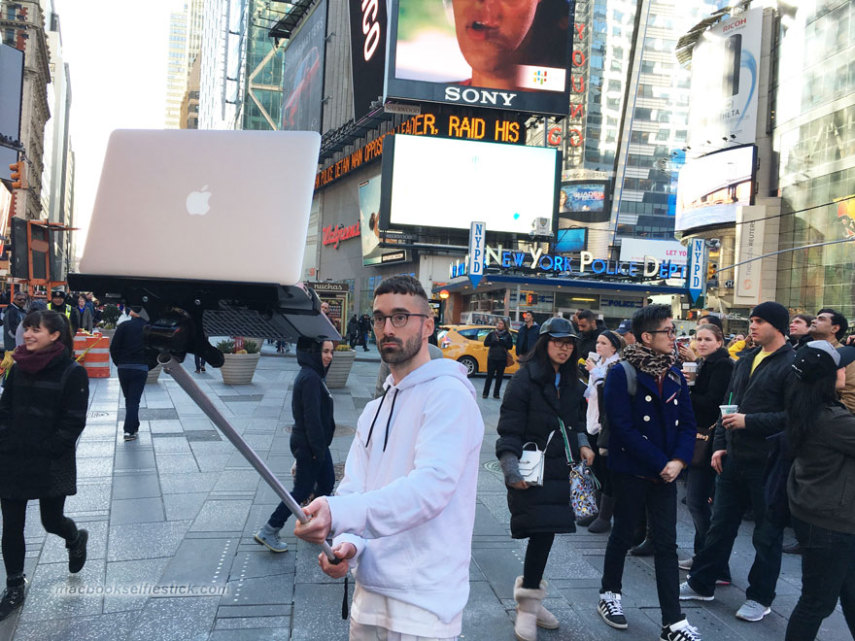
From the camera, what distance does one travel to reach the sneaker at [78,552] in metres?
4.56

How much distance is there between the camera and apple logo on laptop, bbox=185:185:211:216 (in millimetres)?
1652

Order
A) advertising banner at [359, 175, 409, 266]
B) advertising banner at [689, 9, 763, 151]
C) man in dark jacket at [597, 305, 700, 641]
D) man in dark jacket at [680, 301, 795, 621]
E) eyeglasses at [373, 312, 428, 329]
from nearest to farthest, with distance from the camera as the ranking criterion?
1. eyeglasses at [373, 312, 428, 329]
2. man in dark jacket at [597, 305, 700, 641]
3. man in dark jacket at [680, 301, 795, 621]
4. advertising banner at [359, 175, 409, 266]
5. advertising banner at [689, 9, 763, 151]

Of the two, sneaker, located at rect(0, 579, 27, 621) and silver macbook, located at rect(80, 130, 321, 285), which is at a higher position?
silver macbook, located at rect(80, 130, 321, 285)

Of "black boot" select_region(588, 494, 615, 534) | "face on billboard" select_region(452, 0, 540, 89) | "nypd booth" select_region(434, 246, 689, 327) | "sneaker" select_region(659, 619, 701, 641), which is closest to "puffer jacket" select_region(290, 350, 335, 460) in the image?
"black boot" select_region(588, 494, 615, 534)

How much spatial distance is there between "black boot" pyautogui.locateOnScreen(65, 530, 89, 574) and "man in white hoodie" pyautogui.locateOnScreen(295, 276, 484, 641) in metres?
3.09

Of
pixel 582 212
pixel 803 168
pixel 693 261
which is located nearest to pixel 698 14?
pixel 582 212

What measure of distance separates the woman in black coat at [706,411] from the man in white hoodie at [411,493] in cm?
357

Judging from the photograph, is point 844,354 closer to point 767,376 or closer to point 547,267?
point 767,376

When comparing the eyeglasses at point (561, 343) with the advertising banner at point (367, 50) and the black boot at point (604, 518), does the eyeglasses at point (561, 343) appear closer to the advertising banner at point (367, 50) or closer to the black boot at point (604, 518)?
the black boot at point (604, 518)

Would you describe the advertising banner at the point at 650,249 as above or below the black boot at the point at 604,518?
above

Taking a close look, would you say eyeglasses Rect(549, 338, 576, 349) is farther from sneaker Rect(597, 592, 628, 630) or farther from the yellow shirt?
sneaker Rect(597, 592, 628, 630)

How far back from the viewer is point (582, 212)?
217 feet

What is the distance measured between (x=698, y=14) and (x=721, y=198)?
30544mm

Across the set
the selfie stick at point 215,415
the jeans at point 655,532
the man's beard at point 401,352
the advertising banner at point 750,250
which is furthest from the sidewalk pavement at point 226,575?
the advertising banner at point 750,250
